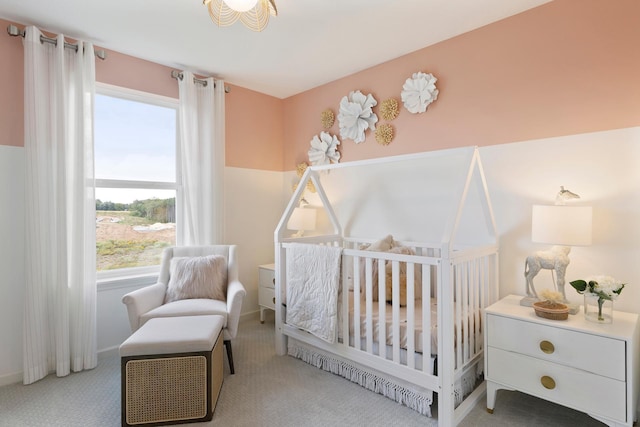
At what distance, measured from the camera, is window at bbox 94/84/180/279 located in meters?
2.78

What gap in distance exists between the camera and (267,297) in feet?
11.2

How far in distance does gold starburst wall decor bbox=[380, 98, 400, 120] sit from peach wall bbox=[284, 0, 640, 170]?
5 centimetres

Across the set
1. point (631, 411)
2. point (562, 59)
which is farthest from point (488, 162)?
point (631, 411)

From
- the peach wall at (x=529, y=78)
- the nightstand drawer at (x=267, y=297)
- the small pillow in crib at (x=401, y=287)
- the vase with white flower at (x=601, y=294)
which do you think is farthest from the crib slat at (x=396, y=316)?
the nightstand drawer at (x=267, y=297)

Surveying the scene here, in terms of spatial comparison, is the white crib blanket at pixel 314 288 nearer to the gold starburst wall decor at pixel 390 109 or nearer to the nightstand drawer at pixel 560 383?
the nightstand drawer at pixel 560 383

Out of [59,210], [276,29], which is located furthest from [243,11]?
[59,210]

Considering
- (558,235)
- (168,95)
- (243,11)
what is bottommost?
(558,235)

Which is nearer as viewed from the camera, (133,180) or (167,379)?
(167,379)

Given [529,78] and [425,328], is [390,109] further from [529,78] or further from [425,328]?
A: [425,328]

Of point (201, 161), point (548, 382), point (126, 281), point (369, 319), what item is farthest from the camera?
point (201, 161)

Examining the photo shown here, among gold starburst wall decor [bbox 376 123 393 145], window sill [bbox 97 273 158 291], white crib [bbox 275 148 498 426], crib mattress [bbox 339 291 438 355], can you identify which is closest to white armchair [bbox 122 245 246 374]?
window sill [bbox 97 273 158 291]

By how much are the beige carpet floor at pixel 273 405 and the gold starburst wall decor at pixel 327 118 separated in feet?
7.50

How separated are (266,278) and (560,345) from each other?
2.50m

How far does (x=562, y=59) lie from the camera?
2070mm
